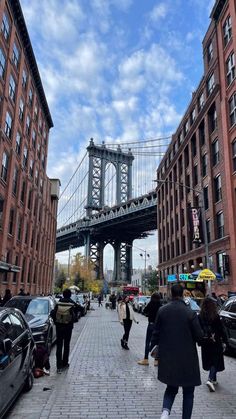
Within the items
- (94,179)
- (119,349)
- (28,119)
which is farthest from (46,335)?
(94,179)

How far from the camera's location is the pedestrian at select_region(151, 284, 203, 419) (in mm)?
4297

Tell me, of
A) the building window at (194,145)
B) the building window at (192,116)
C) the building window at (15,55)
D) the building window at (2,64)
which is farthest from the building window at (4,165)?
the building window at (192,116)

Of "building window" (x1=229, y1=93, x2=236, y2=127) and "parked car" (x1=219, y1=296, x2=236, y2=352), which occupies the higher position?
"building window" (x1=229, y1=93, x2=236, y2=127)

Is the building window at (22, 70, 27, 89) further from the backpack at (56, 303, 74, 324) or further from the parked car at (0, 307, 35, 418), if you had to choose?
the parked car at (0, 307, 35, 418)

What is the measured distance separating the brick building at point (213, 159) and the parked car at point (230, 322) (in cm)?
1235

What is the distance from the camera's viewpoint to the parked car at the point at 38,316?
9586 mm

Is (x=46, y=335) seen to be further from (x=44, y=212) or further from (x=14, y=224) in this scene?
(x=44, y=212)

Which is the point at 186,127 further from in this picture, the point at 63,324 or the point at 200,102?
the point at 63,324

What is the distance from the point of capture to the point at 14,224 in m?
31.9

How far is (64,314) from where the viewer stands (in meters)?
8.52

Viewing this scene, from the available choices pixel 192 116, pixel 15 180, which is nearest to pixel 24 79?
pixel 15 180

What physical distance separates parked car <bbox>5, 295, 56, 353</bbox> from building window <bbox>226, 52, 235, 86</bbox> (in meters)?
25.5

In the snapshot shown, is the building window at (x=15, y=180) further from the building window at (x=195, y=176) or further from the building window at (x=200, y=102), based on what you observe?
the building window at (x=200, y=102)

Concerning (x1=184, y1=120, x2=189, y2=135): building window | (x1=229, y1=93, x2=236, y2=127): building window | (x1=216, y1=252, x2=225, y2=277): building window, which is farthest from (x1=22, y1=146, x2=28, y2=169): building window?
(x1=216, y1=252, x2=225, y2=277): building window
